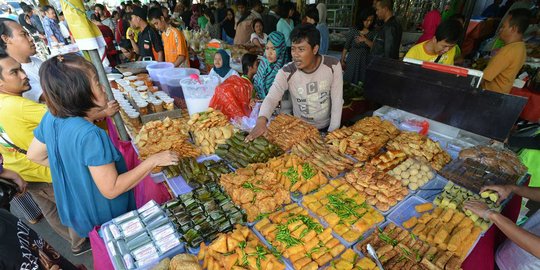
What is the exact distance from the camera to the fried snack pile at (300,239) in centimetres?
186

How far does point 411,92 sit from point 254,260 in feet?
9.28

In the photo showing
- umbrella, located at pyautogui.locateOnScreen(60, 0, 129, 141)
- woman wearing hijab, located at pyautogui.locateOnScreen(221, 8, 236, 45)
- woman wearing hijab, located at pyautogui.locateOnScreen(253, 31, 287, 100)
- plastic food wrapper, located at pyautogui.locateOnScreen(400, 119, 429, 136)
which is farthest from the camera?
woman wearing hijab, located at pyautogui.locateOnScreen(221, 8, 236, 45)

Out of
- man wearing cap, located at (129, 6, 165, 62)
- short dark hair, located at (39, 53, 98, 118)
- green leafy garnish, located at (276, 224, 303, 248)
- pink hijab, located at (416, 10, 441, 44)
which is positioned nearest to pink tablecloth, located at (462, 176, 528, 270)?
green leafy garnish, located at (276, 224, 303, 248)

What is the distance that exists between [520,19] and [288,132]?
3890mm

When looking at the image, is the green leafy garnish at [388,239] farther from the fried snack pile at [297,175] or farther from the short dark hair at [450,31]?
the short dark hair at [450,31]

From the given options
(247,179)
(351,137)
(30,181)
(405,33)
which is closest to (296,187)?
(247,179)

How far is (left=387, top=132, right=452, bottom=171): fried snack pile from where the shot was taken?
284 cm

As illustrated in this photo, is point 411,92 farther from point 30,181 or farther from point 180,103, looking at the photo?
point 30,181

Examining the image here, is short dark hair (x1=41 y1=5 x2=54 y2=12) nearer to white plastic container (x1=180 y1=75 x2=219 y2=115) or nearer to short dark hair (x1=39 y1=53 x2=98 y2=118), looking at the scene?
white plastic container (x1=180 y1=75 x2=219 y2=115)

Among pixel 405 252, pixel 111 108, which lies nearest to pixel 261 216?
pixel 405 252

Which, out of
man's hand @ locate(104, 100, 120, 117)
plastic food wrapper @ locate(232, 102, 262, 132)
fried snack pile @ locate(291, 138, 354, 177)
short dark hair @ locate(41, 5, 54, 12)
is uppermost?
short dark hair @ locate(41, 5, 54, 12)

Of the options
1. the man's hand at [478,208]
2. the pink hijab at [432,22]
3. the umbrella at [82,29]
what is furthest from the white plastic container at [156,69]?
the pink hijab at [432,22]

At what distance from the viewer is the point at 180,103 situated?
4523 millimetres

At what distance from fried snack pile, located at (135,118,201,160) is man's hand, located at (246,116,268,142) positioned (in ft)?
2.16
